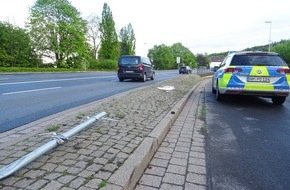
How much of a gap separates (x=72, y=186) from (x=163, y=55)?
11993 cm

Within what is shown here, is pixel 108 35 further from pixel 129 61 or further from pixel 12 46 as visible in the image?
pixel 129 61

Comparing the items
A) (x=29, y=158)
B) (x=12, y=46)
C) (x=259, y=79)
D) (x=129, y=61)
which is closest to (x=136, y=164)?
(x=29, y=158)

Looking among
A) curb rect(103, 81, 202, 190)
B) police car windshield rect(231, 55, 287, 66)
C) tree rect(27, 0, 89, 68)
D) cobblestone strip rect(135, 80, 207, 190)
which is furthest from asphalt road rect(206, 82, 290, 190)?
tree rect(27, 0, 89, 68)

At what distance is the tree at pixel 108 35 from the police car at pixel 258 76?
55503mm

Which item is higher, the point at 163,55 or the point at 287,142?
the point at 163,55

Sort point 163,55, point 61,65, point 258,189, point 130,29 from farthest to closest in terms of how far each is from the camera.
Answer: point 163,55, point 130,29, point 61,65, point 258,189

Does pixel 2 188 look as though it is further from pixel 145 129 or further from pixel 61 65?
pixel 61 65

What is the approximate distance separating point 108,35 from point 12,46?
2731 centimetres

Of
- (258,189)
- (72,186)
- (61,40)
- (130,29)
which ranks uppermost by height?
(130,29)

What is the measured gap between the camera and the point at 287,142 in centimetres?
420

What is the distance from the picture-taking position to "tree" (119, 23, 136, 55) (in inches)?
3150

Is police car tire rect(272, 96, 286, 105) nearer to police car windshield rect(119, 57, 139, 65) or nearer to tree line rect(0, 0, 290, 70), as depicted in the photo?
police car windshield rect(119, 57, 139, 65)

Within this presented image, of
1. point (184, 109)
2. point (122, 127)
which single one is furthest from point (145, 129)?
point (184, 109)

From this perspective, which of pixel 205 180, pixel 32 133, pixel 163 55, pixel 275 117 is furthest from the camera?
pixel 163 55
